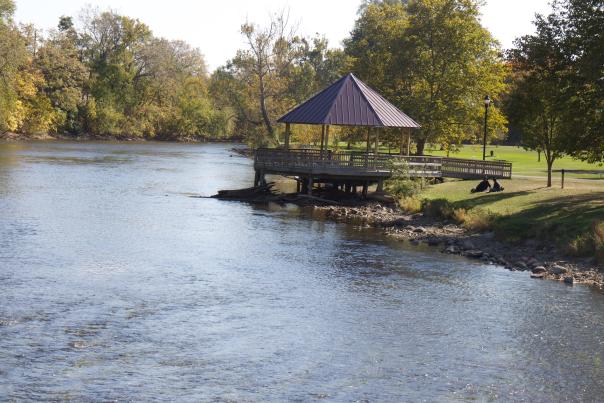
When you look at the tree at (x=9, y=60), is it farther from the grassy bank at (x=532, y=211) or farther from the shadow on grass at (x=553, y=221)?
the shadow on grass at (x=553, y=221)

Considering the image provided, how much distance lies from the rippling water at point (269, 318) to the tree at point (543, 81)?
989 cm

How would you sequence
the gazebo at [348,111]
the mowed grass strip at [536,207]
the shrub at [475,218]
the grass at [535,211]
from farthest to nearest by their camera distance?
the gazebo at [348,111], the shrub at [475,218], the mowed grass strip at [536,207], the grass at [535,211]

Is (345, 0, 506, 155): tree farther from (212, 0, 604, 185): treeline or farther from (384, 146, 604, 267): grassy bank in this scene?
(384, 146, 604, 267): grassy bank

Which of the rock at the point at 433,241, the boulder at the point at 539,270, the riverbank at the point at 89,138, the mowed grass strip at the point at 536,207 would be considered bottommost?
the boulder at the point at 539,270

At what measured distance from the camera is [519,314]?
2164 cm

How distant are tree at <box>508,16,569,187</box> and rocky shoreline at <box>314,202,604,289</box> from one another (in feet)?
21.2

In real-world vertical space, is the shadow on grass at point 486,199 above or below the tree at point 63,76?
below

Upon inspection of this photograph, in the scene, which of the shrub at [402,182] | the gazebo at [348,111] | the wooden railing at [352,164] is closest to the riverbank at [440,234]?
the shrub at [402,182]

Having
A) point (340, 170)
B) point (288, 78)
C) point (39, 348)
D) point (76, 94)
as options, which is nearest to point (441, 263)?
point (39, 348)

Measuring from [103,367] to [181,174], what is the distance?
144 ft

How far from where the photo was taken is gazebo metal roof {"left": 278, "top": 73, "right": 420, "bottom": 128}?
148ft

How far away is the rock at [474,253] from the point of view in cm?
2964

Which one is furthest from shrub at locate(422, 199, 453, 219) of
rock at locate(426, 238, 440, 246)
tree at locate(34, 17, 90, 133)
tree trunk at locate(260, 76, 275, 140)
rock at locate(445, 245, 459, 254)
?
tree at locate(34, 17, 90, 133)

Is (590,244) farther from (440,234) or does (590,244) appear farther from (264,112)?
(264,112)
